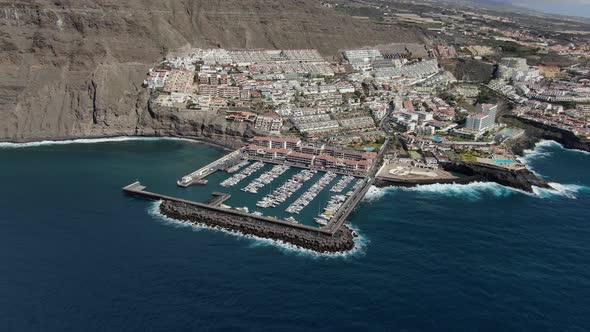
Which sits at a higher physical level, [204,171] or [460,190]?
[460,190]

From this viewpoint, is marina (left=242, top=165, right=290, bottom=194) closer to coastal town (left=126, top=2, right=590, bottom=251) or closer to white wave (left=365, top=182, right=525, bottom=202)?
coastal town (left=126, top=2, right=590, bottom=251)

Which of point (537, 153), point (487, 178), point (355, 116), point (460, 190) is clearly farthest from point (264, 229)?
point (537, 153)

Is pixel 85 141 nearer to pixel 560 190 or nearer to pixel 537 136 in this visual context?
pixel 560 190

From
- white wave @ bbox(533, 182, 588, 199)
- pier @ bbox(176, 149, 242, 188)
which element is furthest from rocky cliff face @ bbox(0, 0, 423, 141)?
white wave @ bbox(533, 182, 588, 199)

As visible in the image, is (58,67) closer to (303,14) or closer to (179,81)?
(179,81)

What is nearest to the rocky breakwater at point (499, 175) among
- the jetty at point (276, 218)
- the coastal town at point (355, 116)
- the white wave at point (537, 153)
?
the coastal town at point (355, 116)
